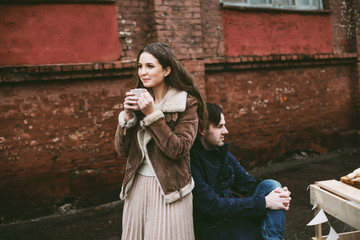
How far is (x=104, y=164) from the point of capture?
4.75 meters

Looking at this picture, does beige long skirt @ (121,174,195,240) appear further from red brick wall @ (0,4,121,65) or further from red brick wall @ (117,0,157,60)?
red brick wall @ (117,0,157,60)

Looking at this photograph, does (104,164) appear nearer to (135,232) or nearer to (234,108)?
(234,108)

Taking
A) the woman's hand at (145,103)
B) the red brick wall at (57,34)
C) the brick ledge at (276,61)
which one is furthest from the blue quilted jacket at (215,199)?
the brick ledge at (276,61)

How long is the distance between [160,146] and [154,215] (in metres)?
0.41

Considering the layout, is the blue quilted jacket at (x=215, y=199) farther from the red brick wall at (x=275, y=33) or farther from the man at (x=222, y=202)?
the red brick wall at (x=275, y=33)

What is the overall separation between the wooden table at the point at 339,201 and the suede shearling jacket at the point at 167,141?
3.73 ft

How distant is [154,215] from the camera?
1.81 m

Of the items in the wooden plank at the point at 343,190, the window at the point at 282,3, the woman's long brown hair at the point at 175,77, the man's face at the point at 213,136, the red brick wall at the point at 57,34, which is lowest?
the wooden plank at the point at 343,190

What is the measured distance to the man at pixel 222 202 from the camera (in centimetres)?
190

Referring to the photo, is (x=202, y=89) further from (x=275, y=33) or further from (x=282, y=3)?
(x=282, y=3)

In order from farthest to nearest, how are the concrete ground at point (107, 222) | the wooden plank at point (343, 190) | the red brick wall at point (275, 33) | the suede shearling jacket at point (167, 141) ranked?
the red brick wall at point (275, 33) < the concrete ground at point (107, 222) < the wooden plank at point (343, 190) < the suede shearling jacket at point (167, 141)

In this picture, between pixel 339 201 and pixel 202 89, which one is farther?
pixel 202 89

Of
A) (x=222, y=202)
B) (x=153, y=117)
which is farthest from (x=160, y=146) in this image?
(x=222, y=202)

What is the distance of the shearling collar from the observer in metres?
1.83
